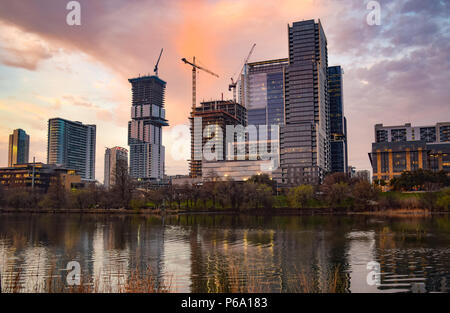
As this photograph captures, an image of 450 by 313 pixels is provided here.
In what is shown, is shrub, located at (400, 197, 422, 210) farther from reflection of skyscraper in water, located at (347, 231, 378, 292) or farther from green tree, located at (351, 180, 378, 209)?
reflection of skyscraper in water, located at (347, 231, 378, 292)

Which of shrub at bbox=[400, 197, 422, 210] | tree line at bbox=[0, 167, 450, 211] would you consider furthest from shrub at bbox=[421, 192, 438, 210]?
shrub at bbox=[400, 197, 422, 210]

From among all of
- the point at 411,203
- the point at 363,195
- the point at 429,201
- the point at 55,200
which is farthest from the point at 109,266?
the point at 55,200

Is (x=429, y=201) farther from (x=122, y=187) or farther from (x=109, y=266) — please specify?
(x=109, y=266)

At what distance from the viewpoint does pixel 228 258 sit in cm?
4284

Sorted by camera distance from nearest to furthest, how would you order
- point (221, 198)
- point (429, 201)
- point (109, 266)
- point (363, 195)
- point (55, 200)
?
point (109, 266) → point (429, 201) → point (363, 195) → point (221, 198) → point (55, 200)

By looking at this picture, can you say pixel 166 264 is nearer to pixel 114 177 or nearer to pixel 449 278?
pixel 449 278

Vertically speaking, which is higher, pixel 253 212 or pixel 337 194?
pixel 337 194

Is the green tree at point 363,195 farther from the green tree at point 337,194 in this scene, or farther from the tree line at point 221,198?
the green tree at point 337,194

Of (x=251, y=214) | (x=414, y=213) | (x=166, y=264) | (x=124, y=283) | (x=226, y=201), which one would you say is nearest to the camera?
(x=124, y=283)

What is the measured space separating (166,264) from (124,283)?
951 cm

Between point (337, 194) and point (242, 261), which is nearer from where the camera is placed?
point (242, 261)

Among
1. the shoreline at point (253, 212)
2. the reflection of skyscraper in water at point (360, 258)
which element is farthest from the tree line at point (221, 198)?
the reflection of skyscraper in water at point (360, 258)
